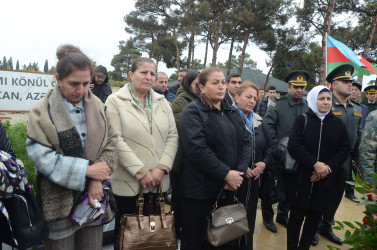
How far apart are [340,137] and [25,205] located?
2.71 m

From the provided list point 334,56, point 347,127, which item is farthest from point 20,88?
point 334,56

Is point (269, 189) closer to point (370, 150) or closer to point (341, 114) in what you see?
point (370, 150)

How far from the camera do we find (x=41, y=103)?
1671 millimetres

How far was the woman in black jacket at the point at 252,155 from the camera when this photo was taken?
2625 mm

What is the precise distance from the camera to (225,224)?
2.18 meters

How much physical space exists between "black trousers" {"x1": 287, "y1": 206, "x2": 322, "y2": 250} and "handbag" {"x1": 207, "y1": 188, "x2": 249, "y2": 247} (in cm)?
81

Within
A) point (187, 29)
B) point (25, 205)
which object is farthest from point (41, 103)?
point (187, 29)

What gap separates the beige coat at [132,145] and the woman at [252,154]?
82 cm

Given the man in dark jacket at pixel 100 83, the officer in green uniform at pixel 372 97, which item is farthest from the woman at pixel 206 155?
the officer in green uniform at pixel 372 97

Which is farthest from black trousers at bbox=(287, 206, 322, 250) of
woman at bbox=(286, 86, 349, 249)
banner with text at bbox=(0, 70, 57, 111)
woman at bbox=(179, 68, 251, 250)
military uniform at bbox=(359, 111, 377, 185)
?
banner with text at bbox=(0, 70, 57, 111)

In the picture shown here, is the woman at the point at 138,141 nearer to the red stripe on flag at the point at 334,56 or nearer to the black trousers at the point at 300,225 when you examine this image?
the black trousers at the point at 300,225

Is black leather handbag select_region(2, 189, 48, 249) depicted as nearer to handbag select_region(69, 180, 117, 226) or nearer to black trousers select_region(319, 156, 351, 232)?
handbag select_region(69, 180, 117, 226)

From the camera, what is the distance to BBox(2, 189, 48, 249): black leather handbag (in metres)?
1.51

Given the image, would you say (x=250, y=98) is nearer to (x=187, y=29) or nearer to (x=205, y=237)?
(x=205, y=237)
